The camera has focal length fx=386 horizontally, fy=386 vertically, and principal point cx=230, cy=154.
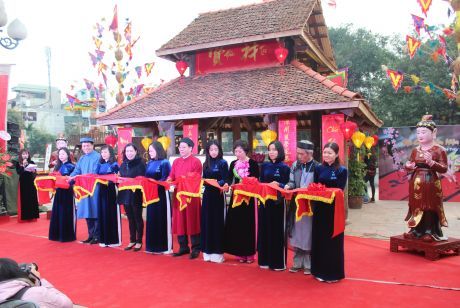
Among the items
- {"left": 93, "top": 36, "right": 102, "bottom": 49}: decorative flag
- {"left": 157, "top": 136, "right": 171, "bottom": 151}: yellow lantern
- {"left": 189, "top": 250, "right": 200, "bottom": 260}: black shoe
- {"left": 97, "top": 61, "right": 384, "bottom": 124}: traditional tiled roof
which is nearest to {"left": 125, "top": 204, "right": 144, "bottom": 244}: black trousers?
{"left": 189, "top": 250, "right": 200, "bottom": 260}: black shoe

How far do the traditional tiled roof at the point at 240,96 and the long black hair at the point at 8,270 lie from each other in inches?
209

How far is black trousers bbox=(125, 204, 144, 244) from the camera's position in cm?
540

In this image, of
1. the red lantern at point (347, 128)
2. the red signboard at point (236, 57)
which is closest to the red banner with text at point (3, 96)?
the red signboard at point (236, 57)

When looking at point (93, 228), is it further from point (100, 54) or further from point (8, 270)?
point (100, 54)

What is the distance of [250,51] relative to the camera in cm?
847

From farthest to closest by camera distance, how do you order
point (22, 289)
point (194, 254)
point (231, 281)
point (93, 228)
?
point (93, 228) < point (194, 254) < point (231, 281) < point (22, 289)

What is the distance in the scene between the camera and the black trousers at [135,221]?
213 inches

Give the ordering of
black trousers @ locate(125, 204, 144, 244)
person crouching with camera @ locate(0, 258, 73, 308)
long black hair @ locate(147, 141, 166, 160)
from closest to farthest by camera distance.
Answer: person crouching with camera @ locate(0, 258, 73, 308) → long black hair @ locate(147, 141, 166, 160) → black trousers @ locate(125, 204, 144, 244)

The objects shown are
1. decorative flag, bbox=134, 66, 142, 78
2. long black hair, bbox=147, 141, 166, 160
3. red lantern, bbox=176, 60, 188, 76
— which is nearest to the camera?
long black hair, bbox=147, 141, 166, 160

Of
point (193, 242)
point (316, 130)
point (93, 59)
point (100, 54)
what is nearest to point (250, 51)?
point (316, 130)

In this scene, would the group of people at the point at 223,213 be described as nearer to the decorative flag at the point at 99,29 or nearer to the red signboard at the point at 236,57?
the red signboard at the point at 236,57

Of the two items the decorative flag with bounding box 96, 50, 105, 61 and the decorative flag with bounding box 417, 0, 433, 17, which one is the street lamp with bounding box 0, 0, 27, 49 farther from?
the decorative flag with bounding box 417, 0, 433, 17

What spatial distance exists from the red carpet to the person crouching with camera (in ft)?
5.38

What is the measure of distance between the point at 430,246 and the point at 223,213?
8.48ft
